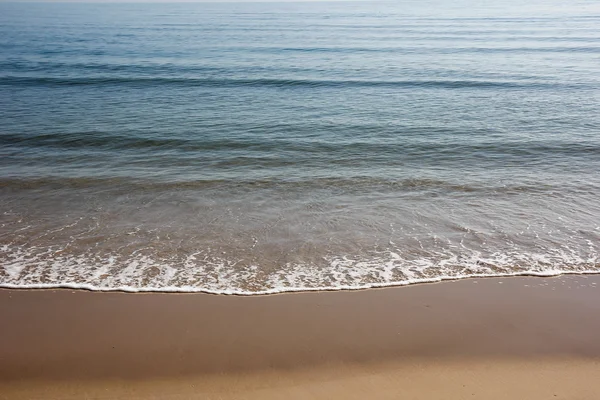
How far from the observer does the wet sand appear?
4.83 m

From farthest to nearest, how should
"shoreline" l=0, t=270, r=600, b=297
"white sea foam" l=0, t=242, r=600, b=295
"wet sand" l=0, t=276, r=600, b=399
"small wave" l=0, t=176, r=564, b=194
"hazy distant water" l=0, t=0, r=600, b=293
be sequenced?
"small wave" l=0, t=176, r=564, b=194 < "hazy distant water" l=0, t=0, r=600, b=293 < "white sea foam" l=0, t=242, r=600, b=295 < "shoreline" l=0, t=270, r=600, b=297 < "wet sand" l=0, t=276, r=600, b=399

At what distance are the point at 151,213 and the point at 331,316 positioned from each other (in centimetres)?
452

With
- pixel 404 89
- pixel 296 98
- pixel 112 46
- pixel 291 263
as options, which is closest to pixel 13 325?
pixel 291 263

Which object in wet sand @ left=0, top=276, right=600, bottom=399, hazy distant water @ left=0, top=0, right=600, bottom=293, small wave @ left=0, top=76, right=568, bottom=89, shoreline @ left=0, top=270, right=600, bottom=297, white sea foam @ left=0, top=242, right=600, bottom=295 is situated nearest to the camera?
wet sand @ left=0, top=276, right=600, bottom=399

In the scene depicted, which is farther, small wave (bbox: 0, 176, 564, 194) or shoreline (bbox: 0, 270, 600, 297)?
small wave (bbox: 0, 176, 564, 194)

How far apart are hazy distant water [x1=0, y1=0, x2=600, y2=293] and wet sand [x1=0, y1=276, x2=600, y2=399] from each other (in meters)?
0.49

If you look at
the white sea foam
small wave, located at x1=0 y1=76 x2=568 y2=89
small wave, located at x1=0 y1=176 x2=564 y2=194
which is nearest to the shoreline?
the white sea foam

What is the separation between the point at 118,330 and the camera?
18.7 ft

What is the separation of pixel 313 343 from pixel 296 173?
6.26 meters

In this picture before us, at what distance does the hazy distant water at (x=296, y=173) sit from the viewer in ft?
24.0

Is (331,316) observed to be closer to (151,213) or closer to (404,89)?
(151,213)

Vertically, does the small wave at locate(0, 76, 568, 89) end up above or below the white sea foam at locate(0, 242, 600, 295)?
above

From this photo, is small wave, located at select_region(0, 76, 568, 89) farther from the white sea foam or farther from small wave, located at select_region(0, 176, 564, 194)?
the white sea foam

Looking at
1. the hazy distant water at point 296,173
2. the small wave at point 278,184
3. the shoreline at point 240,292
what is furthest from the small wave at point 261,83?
the shoreline at point 240,292
